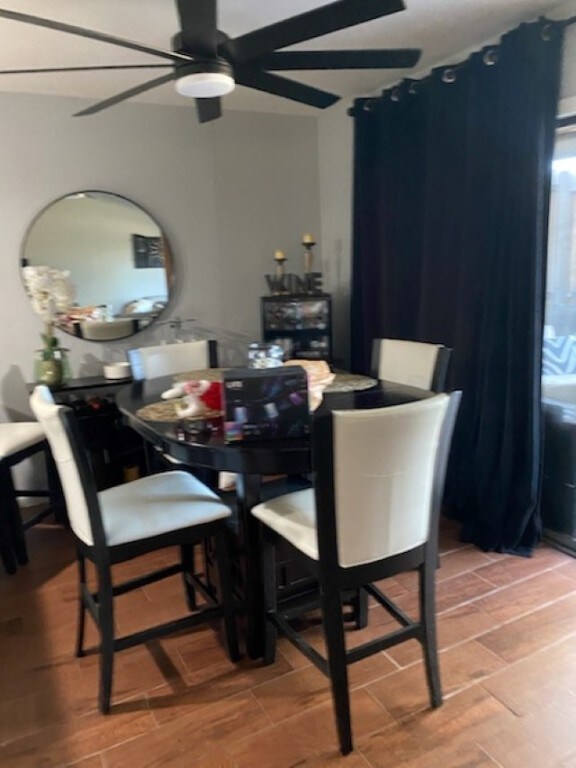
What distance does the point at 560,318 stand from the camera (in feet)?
8.93

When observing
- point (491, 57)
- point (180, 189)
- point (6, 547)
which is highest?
point (491, 57)

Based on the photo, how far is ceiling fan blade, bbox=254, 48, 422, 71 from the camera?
6.30 feet

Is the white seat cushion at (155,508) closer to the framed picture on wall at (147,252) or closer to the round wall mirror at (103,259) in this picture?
the round wall mirror at (103,259)

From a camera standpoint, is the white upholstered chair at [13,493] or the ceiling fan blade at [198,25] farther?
the white upholstered chair at [13,493]

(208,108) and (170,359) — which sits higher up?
(208,108)

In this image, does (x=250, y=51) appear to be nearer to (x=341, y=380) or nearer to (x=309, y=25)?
(x=309, y=25)

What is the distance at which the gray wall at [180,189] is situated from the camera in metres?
3.31

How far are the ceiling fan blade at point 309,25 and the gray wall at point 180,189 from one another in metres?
1.82

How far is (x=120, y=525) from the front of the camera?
6.14ft

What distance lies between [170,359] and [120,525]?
4.37ft

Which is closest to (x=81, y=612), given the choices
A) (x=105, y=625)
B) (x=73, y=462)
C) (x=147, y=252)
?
(x=105, y=625)

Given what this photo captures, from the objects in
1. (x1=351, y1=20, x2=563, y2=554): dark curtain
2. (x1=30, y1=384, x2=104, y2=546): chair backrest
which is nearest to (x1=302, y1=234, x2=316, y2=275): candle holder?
(x1=351, y1=20, x2=563, y2=554): dark curtain

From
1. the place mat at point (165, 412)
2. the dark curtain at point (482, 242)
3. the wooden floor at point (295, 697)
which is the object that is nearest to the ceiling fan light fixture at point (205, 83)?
the place mat at point (165, 412)

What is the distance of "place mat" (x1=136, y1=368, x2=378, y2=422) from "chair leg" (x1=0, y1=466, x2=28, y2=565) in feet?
2.98
